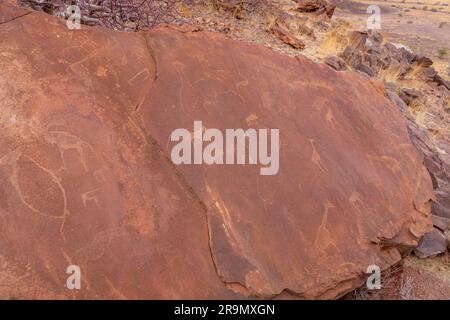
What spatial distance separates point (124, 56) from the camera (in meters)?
2.60

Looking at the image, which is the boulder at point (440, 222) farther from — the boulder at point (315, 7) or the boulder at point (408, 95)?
the boulder at point (315, 7)

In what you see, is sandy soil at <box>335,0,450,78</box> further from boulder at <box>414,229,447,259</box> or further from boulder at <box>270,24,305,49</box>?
boulder at <box>414,229,447,259</box>

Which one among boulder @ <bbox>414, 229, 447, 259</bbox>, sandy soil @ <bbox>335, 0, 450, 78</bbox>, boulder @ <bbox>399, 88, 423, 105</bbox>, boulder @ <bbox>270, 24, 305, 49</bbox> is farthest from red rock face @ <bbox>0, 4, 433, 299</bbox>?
sandy soil @ <bbox>335, 0, 450, 78</bbox>

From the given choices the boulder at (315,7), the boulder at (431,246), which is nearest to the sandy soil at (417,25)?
the boulder at (315,7)

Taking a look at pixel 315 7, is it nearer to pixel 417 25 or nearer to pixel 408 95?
pixel 408 95

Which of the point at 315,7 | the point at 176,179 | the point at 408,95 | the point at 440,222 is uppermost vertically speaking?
the point at 315,7

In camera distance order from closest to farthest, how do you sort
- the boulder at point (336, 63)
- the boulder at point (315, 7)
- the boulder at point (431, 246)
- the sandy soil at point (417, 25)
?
1. the boulder at point (431, 246)
2. the boulder at point (336, 63)
3. the boulder at point (315, 7)
4. the sandy soil at point (417, 25)

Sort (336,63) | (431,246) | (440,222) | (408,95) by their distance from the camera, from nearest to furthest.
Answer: (431,246)
(440,222)
(336,63)
(408,95)

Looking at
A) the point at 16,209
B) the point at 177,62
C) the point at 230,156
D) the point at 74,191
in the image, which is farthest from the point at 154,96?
the point at 16,209

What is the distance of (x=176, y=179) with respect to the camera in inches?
88.6

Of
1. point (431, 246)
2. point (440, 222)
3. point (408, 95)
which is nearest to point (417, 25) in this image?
point (408, 95)

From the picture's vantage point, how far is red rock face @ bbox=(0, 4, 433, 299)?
1941 millimetres

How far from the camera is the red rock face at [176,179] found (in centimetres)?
194
